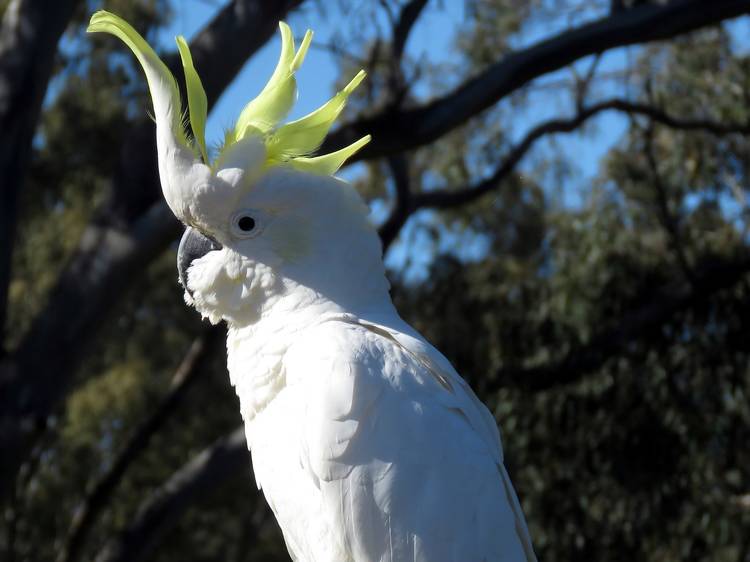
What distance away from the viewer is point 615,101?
19.2 feet

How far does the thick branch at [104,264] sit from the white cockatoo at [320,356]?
2165mm

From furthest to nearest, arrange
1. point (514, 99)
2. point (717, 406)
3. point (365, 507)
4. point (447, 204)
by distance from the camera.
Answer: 1. point (514, 99)
2. point (447, 204)
3. point (717, 406)
4. point (365, 507)

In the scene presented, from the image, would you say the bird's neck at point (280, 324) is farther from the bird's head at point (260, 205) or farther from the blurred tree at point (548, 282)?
the blurred tree at point (548, 282)

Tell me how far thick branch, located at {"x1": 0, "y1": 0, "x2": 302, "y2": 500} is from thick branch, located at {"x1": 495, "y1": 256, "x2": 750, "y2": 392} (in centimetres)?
221

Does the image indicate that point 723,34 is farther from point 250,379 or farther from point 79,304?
point 250,379

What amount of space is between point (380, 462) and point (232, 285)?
49 centimetres

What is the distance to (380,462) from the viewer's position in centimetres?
196

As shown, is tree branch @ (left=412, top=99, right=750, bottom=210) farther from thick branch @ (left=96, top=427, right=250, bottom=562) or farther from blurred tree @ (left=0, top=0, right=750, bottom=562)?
thick branch @ (left=96, top=427, right=250, bottom=562)

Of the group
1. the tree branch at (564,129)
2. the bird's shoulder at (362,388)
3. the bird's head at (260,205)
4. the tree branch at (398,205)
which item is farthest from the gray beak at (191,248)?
the tree branch at (564,129)

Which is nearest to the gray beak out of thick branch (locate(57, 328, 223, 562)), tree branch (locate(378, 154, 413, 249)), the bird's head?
the bird's head

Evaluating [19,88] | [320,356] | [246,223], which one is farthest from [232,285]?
[19,88]

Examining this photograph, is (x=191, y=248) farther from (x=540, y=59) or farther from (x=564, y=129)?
(x=564, y=129)

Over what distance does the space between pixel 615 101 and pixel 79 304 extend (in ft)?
10.4

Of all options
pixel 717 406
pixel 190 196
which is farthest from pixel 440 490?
pixel 717 406
